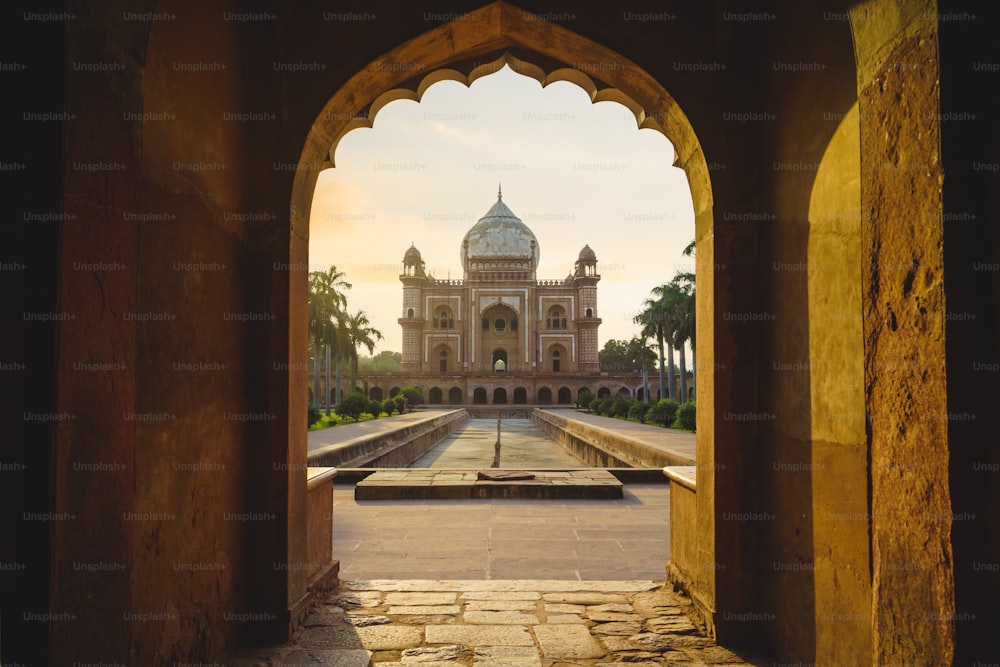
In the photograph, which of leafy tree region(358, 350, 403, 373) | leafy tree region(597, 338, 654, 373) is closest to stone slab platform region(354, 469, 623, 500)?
leafy tree region(597, 338, 654, 373)

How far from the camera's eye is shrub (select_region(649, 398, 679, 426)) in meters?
21.3

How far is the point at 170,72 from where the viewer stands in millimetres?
2475

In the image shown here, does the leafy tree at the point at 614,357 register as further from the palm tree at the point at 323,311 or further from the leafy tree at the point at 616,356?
the palm tree at the point at 323,311

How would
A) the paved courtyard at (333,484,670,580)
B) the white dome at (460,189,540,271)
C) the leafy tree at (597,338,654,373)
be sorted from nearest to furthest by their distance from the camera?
1. the paved courtyard at (333,484,670,580)
2. the white dome at (460,189,540,271)
3. the leafy tree at (597,338,654,373)

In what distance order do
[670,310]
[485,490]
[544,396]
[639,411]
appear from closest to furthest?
[485,490] < [639,411] < [670,310] < [544,396]

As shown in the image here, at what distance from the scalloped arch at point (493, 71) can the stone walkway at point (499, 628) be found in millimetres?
2098

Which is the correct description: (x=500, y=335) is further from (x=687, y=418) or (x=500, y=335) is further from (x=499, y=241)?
(x=687, y=418)

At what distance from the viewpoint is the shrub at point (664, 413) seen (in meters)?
21.3

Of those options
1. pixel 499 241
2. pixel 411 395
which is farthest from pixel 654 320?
pixel 499 241

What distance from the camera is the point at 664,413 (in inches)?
846

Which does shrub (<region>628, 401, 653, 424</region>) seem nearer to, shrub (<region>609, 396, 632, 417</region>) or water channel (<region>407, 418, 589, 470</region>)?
shrub (<region>609, 396, 632, 417</region>)

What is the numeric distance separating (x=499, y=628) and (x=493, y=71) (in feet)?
11.1

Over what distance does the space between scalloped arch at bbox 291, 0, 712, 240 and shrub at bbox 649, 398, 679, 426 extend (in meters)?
18.6

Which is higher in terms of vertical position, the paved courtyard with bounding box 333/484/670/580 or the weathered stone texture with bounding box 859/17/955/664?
the weathered stone texture with bounding box 859/17/955/664
